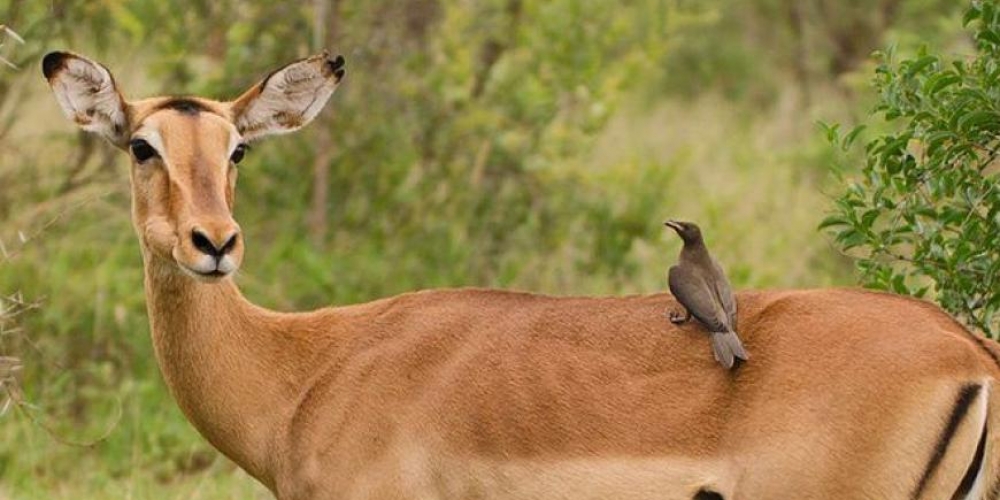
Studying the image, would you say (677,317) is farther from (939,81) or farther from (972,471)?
(939,81)

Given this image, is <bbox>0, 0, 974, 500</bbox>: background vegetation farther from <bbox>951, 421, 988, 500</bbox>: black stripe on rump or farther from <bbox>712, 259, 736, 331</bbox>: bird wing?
<bbox>951, 421, 988, 500</bbox>: black stripe on rump

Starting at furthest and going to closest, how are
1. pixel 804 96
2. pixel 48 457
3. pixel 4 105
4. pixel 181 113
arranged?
pixel 804 96 < pixel 4 105 < pixel 48 457 < pixel 181 113

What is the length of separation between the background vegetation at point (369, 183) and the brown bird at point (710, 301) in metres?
3.59

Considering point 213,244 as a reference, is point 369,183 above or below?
below

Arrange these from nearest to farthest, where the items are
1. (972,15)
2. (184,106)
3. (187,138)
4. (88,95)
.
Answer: (187,138)
(184,106)
(88,95)
(972,15)

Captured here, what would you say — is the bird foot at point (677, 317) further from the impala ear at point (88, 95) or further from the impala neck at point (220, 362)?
the impala ear at point (88, 95)

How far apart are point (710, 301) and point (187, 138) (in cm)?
164

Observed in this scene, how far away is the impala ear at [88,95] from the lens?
19.5 ft

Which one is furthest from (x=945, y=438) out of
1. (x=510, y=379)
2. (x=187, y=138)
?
(x=187, y=138)

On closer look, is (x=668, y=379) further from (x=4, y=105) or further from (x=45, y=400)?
(x=4, y=105)

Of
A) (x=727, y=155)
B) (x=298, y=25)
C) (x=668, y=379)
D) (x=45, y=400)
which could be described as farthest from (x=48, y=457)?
(x=727, y=155)

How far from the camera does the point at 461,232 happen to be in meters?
10.6

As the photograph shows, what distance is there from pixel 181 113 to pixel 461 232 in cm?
488

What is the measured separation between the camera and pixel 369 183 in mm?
10609
